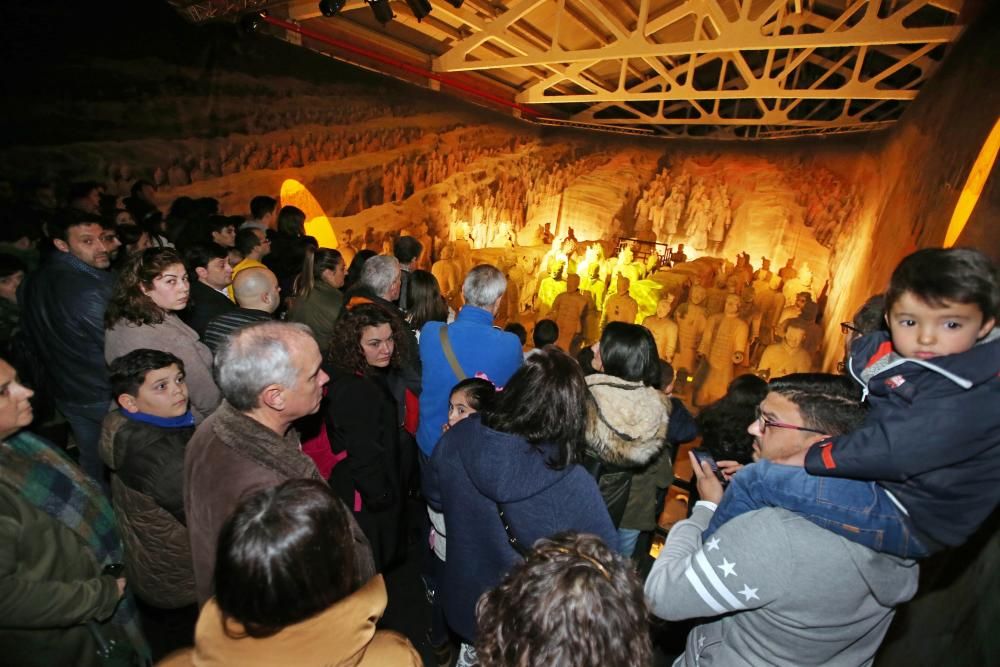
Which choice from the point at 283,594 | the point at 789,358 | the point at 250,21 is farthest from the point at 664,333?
the point at 283,594

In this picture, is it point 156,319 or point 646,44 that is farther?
point 646,44

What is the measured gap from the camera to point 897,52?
8.56m

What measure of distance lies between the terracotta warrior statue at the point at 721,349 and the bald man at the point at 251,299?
8.43 metres

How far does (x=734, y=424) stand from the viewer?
2.36m

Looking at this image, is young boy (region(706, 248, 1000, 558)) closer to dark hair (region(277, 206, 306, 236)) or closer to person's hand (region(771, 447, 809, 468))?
person's hand (region(771, 447, 809, 468))

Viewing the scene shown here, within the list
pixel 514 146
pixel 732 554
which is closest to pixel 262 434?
pixel 732 554

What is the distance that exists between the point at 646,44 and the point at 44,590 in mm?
9119

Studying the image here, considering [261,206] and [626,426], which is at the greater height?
[261,206]

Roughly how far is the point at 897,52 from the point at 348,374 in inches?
459

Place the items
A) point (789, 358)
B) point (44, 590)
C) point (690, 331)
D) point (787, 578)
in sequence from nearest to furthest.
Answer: point (787, 578) < point (44, 590) < point (789, 358) < point (690, 331)

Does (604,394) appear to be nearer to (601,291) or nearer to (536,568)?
(536,568)

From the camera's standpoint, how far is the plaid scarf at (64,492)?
5.26 ft

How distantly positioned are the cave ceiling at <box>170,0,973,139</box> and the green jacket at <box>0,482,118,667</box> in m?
5.86

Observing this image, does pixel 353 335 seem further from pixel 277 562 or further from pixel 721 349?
pixel 721 349
